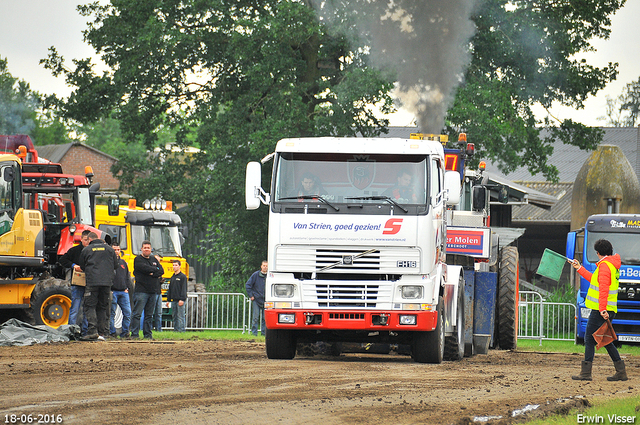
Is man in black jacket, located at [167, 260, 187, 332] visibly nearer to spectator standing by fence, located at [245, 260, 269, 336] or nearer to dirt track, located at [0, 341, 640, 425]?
spectator standing by fence, located at [245, 260, 269, 336]

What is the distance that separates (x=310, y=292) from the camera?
507 inches

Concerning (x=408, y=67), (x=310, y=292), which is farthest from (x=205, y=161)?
(x=310, y=292)

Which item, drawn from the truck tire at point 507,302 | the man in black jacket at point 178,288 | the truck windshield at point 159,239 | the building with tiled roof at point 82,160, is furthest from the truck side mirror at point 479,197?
the building with tiled roof at point 82,160

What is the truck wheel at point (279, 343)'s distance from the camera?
13703mm

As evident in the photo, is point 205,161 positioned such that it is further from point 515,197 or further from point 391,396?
point 391,396

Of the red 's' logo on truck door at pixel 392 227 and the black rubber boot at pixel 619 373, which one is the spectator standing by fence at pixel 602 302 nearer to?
the black rubber boot at pixel 619 373

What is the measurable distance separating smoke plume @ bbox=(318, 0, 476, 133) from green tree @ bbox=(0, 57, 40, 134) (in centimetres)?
2243

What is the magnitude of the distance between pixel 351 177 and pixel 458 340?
371 cm

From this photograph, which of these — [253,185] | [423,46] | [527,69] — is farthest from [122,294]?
[527,69]

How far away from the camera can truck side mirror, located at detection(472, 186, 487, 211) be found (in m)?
16.7

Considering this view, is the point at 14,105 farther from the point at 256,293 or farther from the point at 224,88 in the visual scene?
the point at 256,293

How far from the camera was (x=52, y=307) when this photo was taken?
60.7 ft

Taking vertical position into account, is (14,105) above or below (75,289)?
above

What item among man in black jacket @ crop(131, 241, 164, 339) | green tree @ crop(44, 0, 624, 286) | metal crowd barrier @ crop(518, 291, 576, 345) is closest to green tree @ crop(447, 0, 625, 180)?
green tree @ crop(44, 0, 624, 286)
